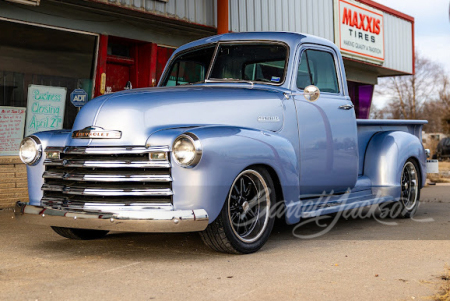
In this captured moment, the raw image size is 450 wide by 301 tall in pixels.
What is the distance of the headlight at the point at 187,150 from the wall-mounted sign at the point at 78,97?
529 cm

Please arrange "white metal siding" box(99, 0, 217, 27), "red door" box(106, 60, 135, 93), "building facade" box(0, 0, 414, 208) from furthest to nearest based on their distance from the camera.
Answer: "red door" box(106, 60, 135, 93) → "white metal siding" box(99, 0, 217, 27) → "building facade" box(0, 0, 414, 208)

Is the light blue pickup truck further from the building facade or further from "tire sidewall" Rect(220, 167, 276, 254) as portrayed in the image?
the building facade

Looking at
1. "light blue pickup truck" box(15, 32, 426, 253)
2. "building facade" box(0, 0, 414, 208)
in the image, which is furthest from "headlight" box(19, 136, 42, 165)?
"building facade" box(0, 0, 414, 208)

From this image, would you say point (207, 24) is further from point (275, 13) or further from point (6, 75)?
point (6, 75)

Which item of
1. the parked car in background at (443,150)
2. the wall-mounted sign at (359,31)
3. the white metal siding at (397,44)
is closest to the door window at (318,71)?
the wall-mounted sign at (359,31)

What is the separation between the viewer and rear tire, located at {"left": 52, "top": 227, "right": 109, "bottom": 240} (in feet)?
17.7

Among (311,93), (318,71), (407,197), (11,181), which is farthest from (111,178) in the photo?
(11,181)

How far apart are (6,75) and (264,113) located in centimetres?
471

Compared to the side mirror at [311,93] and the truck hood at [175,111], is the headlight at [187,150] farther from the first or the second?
the side mirror at [311,93]

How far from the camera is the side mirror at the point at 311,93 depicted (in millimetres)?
5435

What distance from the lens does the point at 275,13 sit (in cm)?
1194

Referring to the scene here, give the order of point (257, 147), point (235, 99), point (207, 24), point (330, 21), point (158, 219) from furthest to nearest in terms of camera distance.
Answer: point (330, 21) → point (207, 24) → point (235, 99) → point (257, 147) → point (158, 219)

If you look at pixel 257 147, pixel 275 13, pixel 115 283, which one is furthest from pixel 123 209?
pixel 275 13

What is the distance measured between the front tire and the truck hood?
50cm
